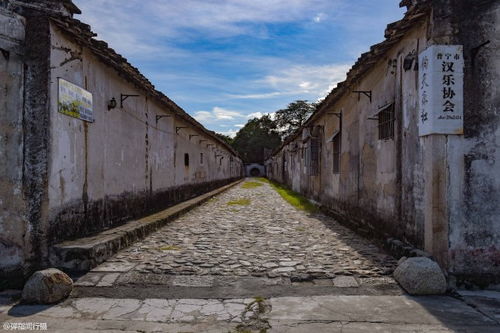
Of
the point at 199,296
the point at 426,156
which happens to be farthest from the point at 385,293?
the point at 199,296

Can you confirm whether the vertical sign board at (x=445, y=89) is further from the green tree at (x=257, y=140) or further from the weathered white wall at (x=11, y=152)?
the green tree at (x=257, y=140)

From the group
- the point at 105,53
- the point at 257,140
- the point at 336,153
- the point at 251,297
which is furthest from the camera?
the point at 257,140

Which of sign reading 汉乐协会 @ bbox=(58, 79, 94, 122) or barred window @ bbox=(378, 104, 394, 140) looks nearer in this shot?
sign reading 汉乐协会 @ bbox=(58, 79, 94, 122)

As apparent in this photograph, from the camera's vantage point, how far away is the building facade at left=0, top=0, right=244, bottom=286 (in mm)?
4973

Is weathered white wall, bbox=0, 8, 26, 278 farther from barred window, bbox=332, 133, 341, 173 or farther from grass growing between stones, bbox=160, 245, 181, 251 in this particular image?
barred window, bbox=332, 133, 341, 173

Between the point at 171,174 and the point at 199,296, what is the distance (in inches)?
363

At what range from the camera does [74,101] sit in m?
5.98

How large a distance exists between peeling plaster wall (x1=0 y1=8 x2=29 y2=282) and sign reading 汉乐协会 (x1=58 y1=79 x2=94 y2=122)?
573 millimetres

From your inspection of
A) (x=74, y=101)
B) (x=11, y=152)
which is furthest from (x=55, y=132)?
(x=74, y=101)

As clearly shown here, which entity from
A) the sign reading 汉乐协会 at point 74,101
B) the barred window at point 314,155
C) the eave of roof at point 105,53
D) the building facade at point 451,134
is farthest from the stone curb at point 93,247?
the barred window at point 314,155

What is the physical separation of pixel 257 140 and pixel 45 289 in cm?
6068

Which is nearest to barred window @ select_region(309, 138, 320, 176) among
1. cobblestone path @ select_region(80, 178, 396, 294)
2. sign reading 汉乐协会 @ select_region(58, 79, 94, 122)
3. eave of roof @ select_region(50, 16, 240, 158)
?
cobblestone path @ select_region(80, 178, 396, 294)

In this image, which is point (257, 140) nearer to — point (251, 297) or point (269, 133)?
point (269, 133)

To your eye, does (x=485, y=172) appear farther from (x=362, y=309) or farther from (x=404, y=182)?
(x=362, y=309)
